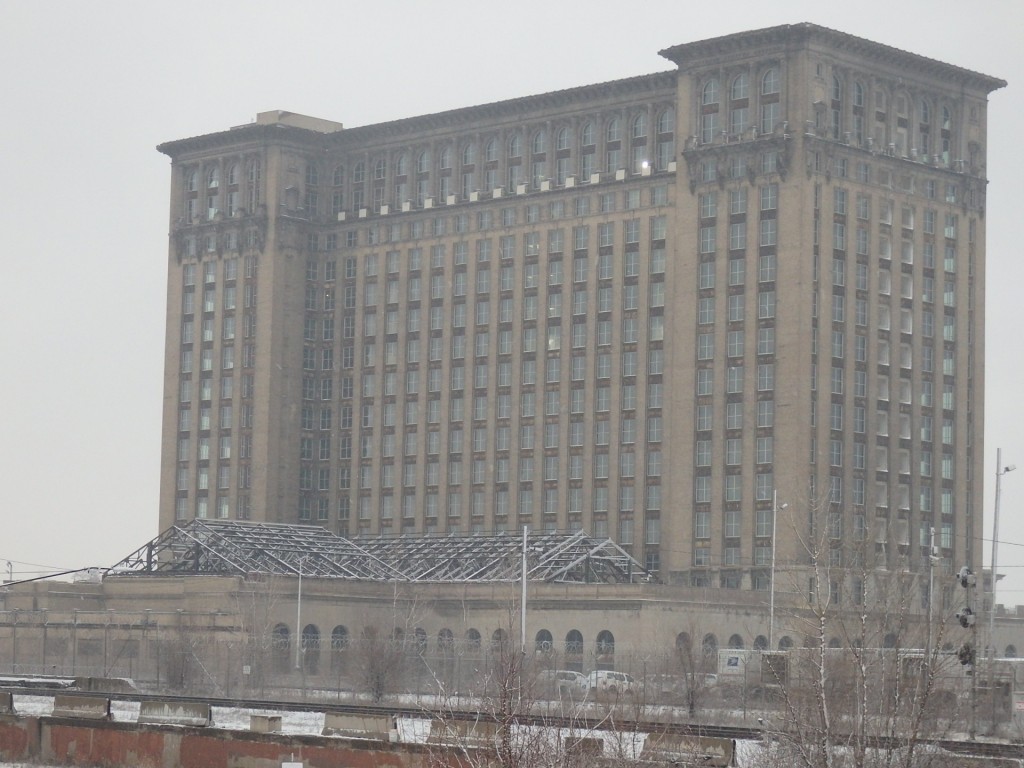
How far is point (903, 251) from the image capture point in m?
164

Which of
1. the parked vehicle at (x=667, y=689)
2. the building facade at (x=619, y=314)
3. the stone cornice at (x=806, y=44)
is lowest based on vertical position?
the parked vehicle at (x=667, y=689)

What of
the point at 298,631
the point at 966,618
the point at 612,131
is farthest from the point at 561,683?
the point at 612,131

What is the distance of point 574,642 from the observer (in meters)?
144

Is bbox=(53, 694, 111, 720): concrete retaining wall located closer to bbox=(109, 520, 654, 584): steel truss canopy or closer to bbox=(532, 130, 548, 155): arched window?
bbox=(109, 520, 654, 584): steel truss canopy

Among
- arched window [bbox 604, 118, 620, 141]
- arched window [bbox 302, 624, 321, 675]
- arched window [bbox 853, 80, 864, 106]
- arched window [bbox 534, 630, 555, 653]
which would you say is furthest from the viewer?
arched window [bbox 604, 118, 620, 141]

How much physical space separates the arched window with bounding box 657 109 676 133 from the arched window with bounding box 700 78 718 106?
468cm

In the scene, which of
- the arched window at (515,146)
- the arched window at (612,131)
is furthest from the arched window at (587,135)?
the arched window at (515,146)

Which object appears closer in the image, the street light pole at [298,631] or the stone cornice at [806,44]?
the street light pole at [298,631]

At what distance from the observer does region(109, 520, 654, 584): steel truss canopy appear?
154 metres

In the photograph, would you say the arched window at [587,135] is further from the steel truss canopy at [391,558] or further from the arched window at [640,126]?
the steel truss canopy at [391,558]

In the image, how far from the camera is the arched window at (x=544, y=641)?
140 meters

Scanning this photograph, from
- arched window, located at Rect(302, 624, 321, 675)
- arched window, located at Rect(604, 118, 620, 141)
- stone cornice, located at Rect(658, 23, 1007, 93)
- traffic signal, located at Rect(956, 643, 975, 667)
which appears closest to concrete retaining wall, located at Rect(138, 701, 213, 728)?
traffic signal, located at Rect(956, 643, 975, 667)

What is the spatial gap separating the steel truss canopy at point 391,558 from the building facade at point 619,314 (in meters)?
6.90

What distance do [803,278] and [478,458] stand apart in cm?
3622
